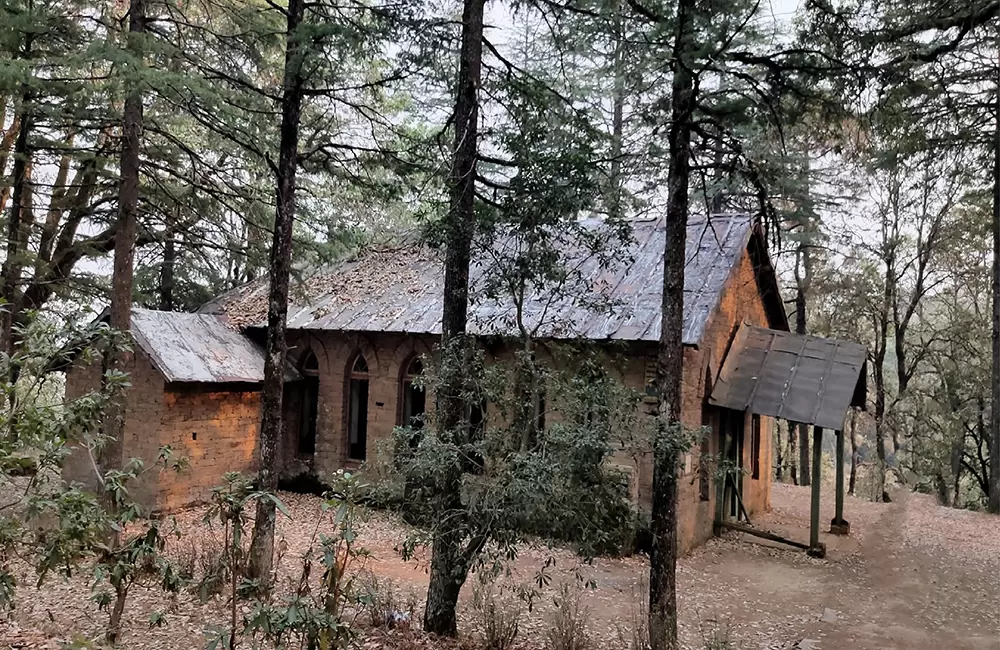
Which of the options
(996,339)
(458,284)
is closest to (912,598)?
(458,284)

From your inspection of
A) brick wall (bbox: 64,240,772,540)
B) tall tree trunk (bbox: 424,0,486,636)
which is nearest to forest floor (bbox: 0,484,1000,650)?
tall tree trunk (bbox: 424,0,486,636)

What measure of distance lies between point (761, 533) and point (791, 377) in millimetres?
3214

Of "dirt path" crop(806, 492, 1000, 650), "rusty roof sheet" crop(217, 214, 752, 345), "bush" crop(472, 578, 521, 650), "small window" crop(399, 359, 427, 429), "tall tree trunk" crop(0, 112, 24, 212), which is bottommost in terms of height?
"dirt path" crop(806, 492, 1000, 650)

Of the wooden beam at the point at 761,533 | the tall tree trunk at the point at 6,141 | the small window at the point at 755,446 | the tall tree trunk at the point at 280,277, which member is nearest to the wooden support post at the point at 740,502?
the wooden beam at the point at 761,533

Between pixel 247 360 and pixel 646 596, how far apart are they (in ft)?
34.7

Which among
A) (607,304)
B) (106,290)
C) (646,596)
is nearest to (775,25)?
(607,304)

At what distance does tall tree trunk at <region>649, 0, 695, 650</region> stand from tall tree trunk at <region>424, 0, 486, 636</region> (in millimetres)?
2331

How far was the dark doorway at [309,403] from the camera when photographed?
56.6 ft

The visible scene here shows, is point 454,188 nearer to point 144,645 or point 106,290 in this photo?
point 144,645

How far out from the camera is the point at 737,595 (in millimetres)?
10547

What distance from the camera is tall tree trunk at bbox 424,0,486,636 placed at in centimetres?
733

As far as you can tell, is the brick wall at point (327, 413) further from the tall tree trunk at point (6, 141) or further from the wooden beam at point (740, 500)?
the tall tree trunk at point (6, 141)

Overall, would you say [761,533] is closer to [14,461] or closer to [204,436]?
[204,436]

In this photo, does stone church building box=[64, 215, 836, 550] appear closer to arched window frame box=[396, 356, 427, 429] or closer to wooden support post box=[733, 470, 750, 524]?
arched window frame box=[396, 356, 427, 429]
